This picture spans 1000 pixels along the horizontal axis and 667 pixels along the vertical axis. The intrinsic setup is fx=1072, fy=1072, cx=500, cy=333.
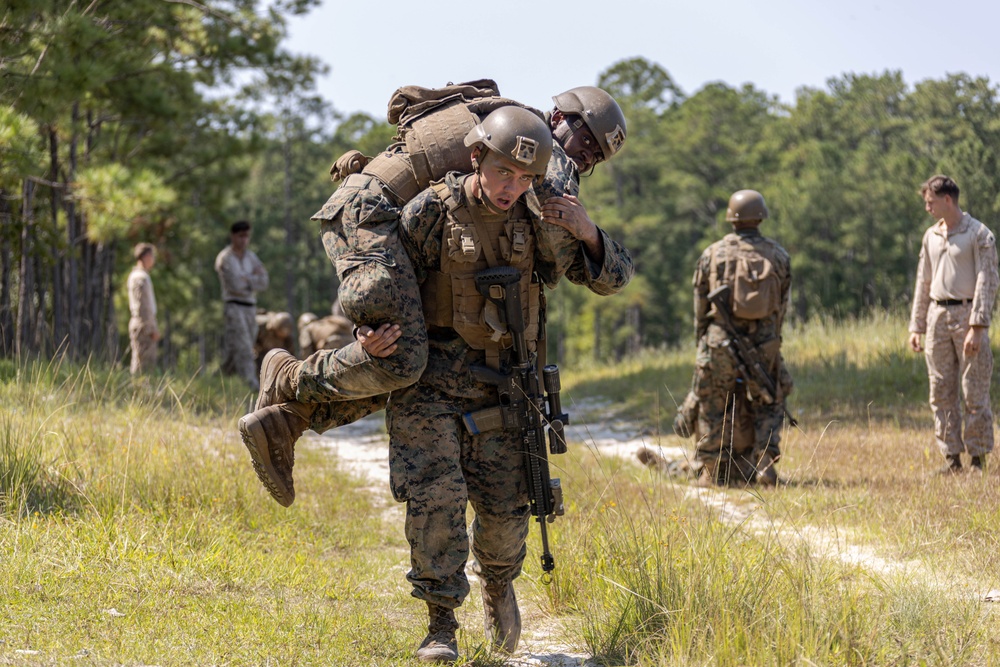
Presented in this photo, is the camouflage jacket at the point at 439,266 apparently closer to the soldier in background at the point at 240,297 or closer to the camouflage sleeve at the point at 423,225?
the camouflage sleeve at the point at 423,225

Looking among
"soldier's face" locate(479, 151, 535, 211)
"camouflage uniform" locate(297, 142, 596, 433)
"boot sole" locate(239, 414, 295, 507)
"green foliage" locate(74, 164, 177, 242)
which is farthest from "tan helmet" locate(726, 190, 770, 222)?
"green foliage" locate(74, 164, 177, 242)

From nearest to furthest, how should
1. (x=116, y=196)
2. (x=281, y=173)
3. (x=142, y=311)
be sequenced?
(x=116, y=196), (x=142, y=311), (x=281, y=173)

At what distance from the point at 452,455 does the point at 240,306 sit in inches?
365

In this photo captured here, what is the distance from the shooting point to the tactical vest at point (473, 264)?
415cm

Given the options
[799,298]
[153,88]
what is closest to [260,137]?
[153,88]

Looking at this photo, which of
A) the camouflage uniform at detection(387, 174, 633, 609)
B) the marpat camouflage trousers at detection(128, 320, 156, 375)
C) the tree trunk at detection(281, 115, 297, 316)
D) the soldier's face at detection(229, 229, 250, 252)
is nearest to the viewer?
the camouflage uniform at detection(387, 174, 633, 609)

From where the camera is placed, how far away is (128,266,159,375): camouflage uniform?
11484 millimetres

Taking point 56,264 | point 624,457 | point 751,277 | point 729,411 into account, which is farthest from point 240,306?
point 751,277

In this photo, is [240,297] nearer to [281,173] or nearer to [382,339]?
[382,339]

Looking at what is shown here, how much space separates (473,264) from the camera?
428cm

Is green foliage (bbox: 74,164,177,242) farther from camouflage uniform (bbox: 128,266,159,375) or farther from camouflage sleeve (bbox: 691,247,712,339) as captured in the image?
camouflage sleeve (bbox: 691,247,712,339)

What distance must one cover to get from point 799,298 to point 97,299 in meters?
37.6

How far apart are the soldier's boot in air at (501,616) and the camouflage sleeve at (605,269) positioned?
4.42 feet

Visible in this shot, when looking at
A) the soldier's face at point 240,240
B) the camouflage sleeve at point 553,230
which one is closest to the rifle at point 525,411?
the camouflage sleeve at point 553,230
